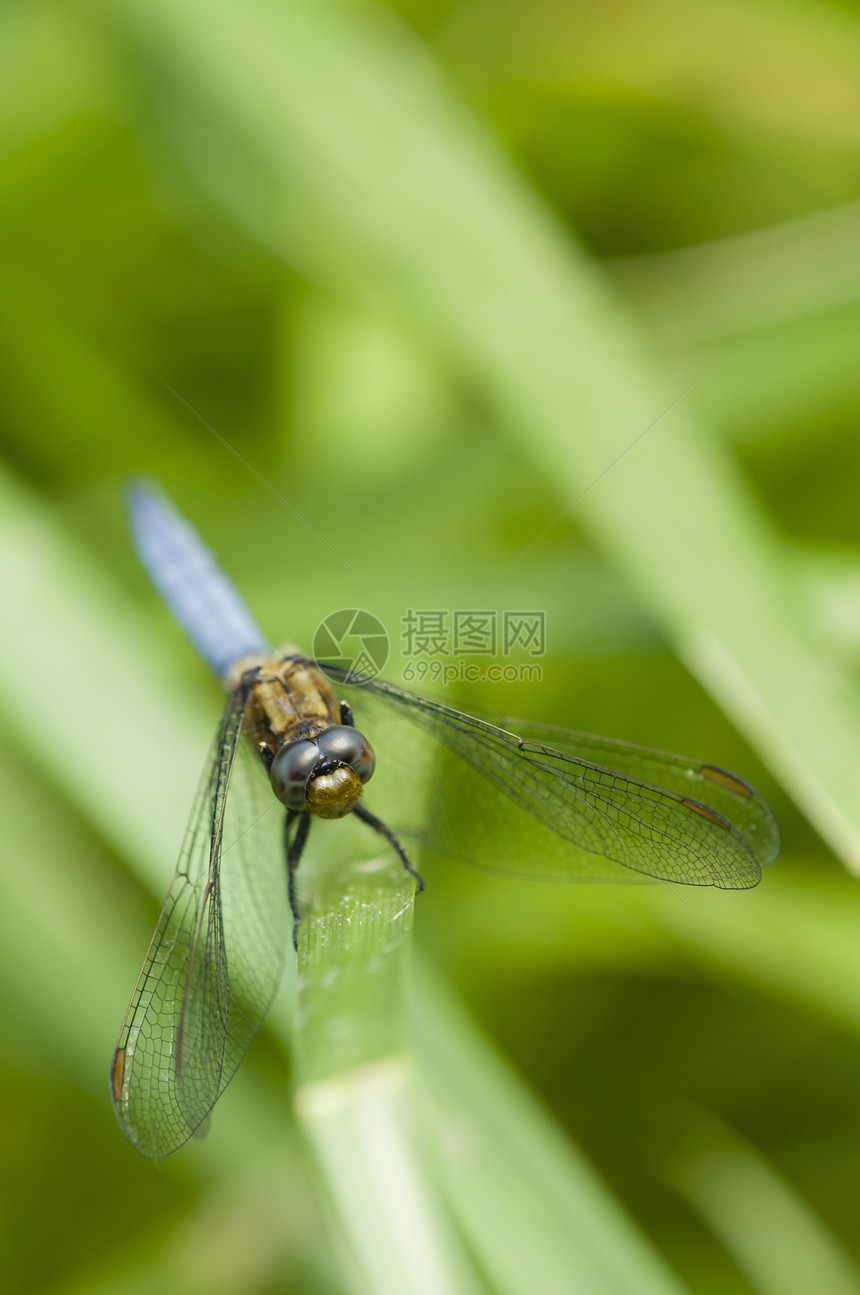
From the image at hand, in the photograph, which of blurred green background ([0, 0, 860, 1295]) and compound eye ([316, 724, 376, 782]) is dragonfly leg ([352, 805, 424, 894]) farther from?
blurred green background ([0, 0, 860, 1295])

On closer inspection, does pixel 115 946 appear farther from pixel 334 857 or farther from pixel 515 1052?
pixel 515 1052

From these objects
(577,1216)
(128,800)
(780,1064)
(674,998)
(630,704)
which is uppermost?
(128,800)

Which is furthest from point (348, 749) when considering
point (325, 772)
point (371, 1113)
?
point (371, 1113)

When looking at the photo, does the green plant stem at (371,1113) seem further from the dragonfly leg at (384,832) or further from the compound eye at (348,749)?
the compound eye at (348,749)

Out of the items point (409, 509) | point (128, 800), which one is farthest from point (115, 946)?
point (409, 509)

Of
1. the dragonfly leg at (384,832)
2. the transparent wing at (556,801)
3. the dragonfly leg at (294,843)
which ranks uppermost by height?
the dragonfly leg at (294,843)

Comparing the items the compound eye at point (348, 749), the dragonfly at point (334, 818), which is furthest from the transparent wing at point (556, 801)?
the compound eye at point (348, 749)

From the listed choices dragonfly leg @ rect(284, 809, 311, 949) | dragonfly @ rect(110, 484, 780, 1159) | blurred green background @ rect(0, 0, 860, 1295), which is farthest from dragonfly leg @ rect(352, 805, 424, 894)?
blurred green background @ rect(0, 0, 860, 1295)
